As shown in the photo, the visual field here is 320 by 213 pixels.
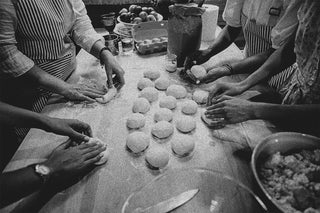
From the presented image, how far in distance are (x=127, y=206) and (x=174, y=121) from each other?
0.78 metres

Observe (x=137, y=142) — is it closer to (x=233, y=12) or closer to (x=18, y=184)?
(x=18, y=184)

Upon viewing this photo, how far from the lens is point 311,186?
879mm

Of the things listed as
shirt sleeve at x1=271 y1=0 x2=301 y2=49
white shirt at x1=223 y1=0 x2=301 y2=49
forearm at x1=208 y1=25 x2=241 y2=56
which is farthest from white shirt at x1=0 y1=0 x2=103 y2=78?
shirt sleeve at x1=271 y1=0 x2=301 y2=49

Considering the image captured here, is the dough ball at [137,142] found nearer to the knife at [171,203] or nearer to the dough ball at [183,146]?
the dough ball at [183,146]

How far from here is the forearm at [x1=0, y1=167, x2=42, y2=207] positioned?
96 cm

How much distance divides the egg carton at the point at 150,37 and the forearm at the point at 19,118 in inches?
52.2

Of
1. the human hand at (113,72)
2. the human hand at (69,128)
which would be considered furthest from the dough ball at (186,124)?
the human hand at (113,72)

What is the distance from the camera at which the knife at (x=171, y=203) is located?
90cm

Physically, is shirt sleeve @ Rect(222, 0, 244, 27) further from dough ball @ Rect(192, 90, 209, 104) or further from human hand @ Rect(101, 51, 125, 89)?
human hand @ Rect(101, 51, 125, 89)

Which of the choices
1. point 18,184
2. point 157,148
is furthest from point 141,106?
point 18,184

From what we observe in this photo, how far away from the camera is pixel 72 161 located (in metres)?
1.13

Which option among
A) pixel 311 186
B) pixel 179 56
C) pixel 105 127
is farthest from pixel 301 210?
pixel 179 56

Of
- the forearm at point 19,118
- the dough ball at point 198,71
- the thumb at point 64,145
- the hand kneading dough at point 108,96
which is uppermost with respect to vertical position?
the forearm at point 19,118

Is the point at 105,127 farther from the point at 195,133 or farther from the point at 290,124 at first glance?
the point at 290,124
